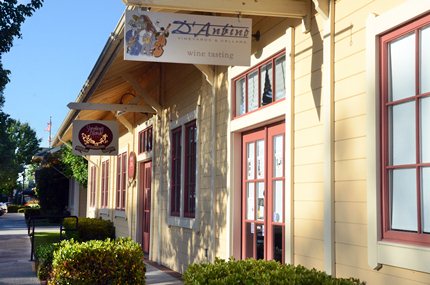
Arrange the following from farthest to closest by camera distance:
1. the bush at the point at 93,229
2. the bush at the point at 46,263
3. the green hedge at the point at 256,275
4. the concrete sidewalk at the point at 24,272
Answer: the bush at the point at 93,229
the concrete sidewalk at the point at 24,272
the bush at the point at 46,263
the green hedge at the point at 256,275

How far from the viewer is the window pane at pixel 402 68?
4.93 meters

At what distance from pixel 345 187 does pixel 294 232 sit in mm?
1240

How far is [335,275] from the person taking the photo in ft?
19.2

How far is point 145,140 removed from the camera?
1555 cm

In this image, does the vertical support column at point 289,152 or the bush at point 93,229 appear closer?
the vertical support column at point 289,152

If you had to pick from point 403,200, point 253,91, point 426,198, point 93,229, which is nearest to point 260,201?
point 253,91

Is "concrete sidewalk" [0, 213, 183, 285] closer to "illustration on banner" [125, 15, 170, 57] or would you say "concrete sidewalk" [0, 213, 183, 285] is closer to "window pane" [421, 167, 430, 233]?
"illustration on banner" [125, 15, 170, 57]

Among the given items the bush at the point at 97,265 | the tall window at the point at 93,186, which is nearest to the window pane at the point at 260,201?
the bush at the point at 97,265

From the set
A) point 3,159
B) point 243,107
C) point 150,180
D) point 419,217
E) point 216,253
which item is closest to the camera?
point 419,217

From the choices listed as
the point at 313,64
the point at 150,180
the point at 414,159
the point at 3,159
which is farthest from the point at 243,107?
the point at 3,159

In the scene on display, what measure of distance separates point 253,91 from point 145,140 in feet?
25.2

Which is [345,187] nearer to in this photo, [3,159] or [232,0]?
[232,0]

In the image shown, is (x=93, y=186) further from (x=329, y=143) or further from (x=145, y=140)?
(x=329, y=143)

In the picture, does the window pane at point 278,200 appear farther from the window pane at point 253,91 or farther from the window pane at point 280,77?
the window pane at point 253,91
